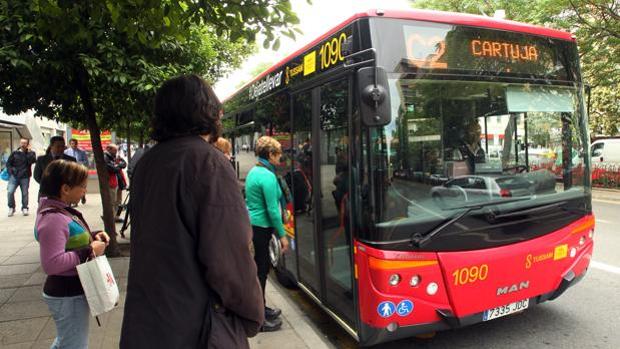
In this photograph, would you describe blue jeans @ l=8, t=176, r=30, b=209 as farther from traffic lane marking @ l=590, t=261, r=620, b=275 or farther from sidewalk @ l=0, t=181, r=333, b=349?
traffic lane marking @ l=590, t=261, r=620, b=275

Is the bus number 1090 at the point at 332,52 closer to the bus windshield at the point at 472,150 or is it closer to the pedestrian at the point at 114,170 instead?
the bus windshield at the point at 472,150

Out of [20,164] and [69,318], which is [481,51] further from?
[20,164]

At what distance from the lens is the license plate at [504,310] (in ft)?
11.2

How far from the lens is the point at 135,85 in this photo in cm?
527

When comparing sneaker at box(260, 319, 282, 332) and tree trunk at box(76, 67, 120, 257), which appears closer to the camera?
sneaker at box(260, 319, 282, 332)

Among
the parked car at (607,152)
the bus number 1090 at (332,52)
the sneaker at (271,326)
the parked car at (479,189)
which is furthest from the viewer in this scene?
the parked car at (607,152)

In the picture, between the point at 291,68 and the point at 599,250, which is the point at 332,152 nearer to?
the point at 291,68

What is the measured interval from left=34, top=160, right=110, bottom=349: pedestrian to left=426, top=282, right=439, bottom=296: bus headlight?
7.16 feet

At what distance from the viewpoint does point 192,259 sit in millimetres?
1552

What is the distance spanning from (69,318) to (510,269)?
302cm

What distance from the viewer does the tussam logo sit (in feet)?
11.2

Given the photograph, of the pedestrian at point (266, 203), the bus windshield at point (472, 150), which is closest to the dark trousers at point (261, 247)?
the pedestrian at point (266, 203)

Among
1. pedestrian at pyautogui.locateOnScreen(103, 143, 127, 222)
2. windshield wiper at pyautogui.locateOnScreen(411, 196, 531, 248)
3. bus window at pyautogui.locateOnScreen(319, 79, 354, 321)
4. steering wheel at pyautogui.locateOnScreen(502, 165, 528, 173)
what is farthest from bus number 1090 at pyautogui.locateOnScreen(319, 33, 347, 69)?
pedestrian at pyautogui.locateOnScreen(103, 143, 127, 222)

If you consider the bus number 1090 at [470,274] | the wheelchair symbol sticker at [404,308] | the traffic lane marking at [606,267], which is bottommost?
the traffic lane marking at [606,267]
